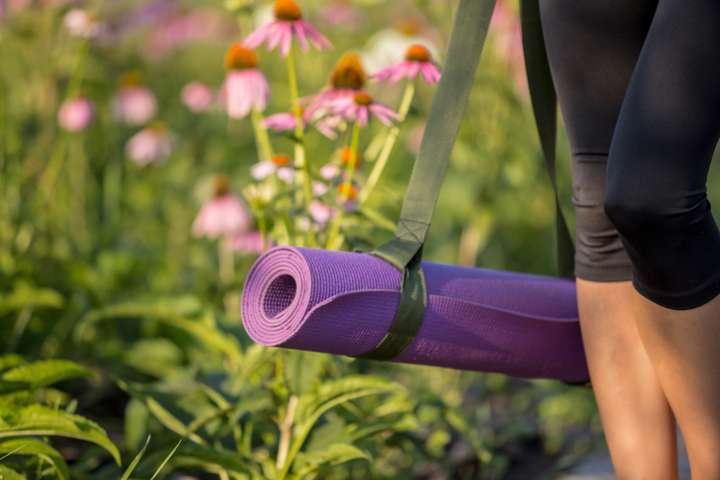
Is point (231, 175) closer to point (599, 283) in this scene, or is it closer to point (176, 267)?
point (176, 267)

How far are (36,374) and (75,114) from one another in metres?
1.74

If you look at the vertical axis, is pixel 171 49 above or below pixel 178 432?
below

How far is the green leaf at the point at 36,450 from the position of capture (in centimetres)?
174

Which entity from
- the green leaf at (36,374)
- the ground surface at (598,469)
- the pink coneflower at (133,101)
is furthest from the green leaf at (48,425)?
the pink coneflower at (133,101)

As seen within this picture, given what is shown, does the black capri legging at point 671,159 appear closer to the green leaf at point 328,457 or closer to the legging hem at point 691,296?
the legging hem at point 691,296

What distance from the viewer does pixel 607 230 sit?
1.72 meters

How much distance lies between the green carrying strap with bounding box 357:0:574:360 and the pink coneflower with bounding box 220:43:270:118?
0.59 meters

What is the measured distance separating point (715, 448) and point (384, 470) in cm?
94

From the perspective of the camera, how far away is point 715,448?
1563mm

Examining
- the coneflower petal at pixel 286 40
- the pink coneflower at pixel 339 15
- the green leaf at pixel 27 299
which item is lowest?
the pink coneflower at pixel 339 15

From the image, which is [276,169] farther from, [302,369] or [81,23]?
[81,23]

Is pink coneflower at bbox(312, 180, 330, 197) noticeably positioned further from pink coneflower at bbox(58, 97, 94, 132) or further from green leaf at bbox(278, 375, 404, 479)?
pink coneflower at bbox(58, 97, 94, 132)

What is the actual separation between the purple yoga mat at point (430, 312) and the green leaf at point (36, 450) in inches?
14.4

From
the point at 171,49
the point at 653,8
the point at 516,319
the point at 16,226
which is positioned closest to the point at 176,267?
the point at 16,226
